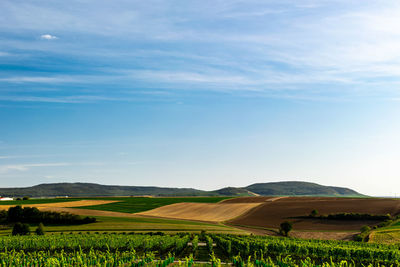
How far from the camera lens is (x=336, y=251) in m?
40.0

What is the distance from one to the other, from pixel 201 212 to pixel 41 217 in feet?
160

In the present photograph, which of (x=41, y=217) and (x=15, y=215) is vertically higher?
(x=15, y=215)

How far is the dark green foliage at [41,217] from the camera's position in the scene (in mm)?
88062

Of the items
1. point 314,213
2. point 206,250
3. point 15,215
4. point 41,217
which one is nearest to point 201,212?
point 314,213

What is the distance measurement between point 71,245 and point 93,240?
275cm

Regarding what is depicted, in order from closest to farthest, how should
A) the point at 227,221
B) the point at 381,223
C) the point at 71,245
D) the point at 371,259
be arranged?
the point at 371,259 < the point at 71,245 < the point at 381,223 < the point at 227,221

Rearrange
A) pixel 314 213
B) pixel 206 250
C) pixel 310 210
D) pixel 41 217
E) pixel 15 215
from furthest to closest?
pixel 310 210
pixel 314 213
pixel 15 215
pixel 41 217
pixel 206 250

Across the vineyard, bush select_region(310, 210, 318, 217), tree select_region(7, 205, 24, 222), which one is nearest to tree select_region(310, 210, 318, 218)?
bush select_region(310, 210, 318, 217)

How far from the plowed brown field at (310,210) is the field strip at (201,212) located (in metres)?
4.85

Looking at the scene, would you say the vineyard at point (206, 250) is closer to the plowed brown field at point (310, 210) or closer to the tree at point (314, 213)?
the plowed brown field at point (310, 210)

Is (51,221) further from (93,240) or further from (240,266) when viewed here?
(240,266)

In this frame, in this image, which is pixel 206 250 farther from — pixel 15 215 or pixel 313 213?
pixel 15 215

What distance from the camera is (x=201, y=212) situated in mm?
117500

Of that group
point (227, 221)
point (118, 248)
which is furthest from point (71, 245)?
point (227, 221)
